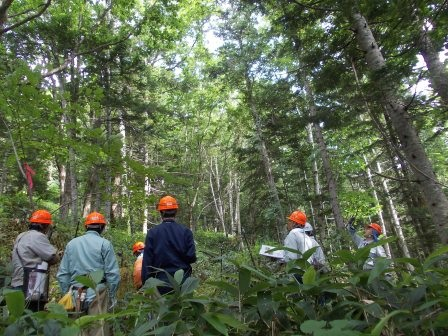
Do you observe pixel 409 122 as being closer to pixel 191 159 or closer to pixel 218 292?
pixel 218 292

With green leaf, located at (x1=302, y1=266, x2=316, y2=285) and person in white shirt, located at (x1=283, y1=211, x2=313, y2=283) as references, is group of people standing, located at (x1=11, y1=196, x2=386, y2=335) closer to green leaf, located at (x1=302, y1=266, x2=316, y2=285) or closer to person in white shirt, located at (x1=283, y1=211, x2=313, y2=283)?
person in white shirt, located at (x1=283, y1=211, x2=313, y2=283)

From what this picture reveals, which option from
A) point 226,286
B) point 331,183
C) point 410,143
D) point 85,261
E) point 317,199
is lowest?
point 226,286

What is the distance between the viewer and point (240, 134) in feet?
84.8

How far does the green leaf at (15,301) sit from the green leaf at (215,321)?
61 cm

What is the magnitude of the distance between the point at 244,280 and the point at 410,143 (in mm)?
5621

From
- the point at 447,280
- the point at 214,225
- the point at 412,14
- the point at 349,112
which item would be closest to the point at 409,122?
the point at 412,14

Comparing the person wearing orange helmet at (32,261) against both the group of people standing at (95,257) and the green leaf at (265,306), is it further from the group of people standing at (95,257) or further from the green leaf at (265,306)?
the green leaf at (265,306)

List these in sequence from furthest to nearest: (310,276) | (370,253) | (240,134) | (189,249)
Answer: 1. (240,134)
2. (189,249)
3. (370,253)
4. (310,276)

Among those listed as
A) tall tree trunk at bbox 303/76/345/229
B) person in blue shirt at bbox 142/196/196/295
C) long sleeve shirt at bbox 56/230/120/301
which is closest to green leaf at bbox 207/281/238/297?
person in blue shirt at bbox 142/196/196/295

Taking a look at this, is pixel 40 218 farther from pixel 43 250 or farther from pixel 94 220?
pixel 94 220

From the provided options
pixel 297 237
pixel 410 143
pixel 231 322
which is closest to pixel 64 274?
pixel 297 237

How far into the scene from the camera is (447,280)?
1396 mm

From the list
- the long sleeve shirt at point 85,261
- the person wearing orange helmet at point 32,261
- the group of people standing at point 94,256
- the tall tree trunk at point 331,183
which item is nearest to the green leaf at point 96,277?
the group of people standing at point 94,256

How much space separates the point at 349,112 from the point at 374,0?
5452 millimetres
